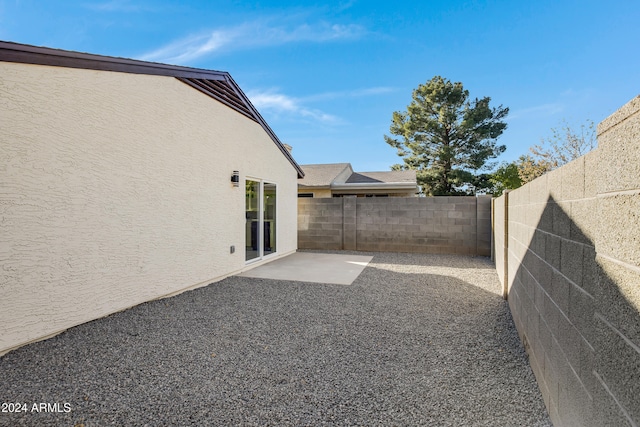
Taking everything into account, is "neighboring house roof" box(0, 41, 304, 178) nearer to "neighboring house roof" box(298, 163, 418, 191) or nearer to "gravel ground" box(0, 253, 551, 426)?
"gravel ground" box(0, 253, 551, 426)

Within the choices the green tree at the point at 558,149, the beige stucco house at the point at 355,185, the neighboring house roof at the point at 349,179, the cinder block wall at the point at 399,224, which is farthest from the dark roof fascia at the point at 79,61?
the green tree at the point at 558,149

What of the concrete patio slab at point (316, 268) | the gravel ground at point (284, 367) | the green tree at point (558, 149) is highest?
the green tree at point (558, 149)

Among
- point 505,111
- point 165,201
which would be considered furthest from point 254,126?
point 505,111

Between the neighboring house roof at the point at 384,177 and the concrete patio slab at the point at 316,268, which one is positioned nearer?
the concrete patio slab at the point at 316,268

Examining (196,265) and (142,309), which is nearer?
(142,309)

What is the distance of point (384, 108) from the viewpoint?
22.9 metres

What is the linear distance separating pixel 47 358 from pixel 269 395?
2430mm

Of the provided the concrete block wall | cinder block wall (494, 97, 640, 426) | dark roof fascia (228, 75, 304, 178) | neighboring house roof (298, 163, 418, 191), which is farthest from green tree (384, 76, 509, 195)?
cinder block wall (494, 97, 640, 426)

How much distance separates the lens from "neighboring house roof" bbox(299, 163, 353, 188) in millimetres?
16594

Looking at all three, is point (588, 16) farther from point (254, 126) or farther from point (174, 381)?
point (174, 381)

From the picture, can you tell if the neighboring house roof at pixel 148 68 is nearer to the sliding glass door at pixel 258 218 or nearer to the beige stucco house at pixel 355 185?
the sliding glass door at pixel 258 218

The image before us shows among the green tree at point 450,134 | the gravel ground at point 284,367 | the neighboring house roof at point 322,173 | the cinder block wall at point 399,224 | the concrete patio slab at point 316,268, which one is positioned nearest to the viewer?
the gravel ground at point 284,367

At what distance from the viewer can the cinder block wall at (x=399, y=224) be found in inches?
392

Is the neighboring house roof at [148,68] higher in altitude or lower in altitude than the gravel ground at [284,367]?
higher
